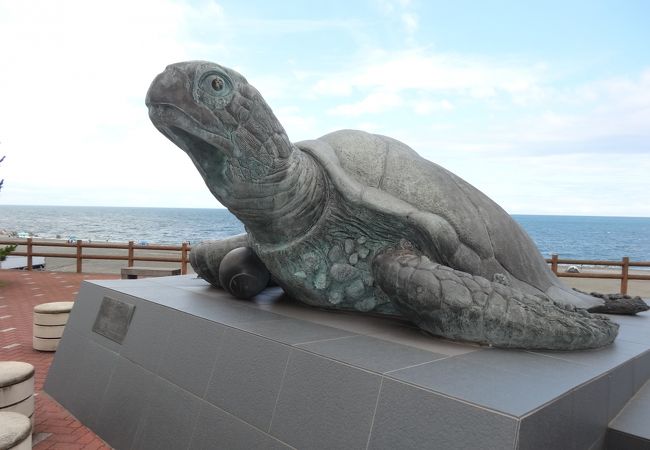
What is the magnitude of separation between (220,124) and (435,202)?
129 cm

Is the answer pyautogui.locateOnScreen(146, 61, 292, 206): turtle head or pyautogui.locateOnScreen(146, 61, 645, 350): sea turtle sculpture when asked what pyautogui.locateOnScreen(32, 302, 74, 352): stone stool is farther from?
pyautogui.locateOnScreen(146, 61, 292, 206): turtle head

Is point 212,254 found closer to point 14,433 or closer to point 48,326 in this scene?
point 14,433

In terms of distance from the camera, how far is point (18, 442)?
77.3 inches

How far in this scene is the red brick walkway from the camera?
9.17 ft

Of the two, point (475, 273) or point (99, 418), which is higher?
point (475, 273)

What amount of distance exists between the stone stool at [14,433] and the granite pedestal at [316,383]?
600 millimetres

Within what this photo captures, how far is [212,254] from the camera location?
12.2 ft

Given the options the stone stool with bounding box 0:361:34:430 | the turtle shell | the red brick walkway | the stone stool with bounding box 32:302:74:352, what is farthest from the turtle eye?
the stone stool with bounding box 32:302:74:352

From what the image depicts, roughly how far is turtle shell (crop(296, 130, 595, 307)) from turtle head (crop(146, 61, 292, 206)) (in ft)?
1.51

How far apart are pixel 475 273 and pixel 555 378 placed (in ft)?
3.05

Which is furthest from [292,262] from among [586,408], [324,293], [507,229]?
[586,408]

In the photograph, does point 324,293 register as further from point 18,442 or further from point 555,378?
point 18,442

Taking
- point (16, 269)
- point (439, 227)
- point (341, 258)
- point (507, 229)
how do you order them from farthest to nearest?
point (16, 269), point (507, 229), point (341, 258), point (439, 227)

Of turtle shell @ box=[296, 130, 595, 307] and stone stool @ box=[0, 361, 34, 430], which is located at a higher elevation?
turtle shell @ box=[296, 130, 595, 307]
